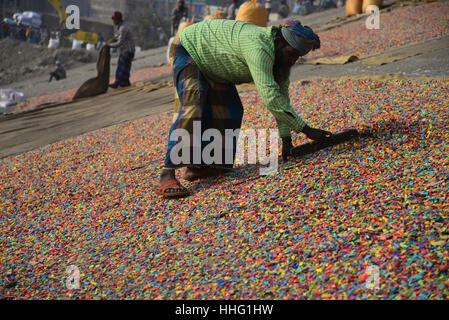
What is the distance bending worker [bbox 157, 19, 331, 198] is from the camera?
2697 mm

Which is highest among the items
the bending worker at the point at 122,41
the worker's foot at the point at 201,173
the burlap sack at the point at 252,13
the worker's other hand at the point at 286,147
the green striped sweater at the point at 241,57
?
the burlap sack at the point at 252,13

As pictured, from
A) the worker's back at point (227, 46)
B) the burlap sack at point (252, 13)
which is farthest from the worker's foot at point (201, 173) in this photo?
the burlap sack at point (252, 13)

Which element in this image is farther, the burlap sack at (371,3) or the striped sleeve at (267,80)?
the burlap sack at (371,3)

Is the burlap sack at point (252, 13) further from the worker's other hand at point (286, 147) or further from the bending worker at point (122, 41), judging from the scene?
the worker's other hand at point (286, 147)

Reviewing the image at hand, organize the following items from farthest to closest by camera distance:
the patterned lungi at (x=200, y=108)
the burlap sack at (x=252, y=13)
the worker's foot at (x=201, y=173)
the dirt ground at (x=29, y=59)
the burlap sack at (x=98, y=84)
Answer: the dirt ground at (x=29, y=59)
the burlap sack at (x=252, y=13)
the burlap sack at (x=98, y=84)
the worker's foot at (x=201, y=173)
the patterned lungi at (x=200, y=108)

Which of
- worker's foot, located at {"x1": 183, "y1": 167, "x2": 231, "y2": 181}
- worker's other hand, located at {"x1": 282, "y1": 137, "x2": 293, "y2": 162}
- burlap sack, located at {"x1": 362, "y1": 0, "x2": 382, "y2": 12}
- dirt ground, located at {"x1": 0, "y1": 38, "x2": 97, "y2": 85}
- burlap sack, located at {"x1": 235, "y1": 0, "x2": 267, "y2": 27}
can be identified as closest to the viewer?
worker's other hand, located at {"x1": 282, "y1": 137, "x2": 293, "y2": 162}

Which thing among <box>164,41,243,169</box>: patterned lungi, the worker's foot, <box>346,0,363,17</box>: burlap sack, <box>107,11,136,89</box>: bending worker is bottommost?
the worker's foot

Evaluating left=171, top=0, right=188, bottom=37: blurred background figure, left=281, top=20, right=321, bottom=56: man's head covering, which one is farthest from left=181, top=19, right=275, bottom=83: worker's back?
left=171, top=0, right=188, bottom=37: blurred background figure

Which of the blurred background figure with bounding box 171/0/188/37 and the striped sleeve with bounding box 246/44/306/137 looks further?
the blurred background figure with bounding box 171/0/188/37

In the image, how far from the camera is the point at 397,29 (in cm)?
889

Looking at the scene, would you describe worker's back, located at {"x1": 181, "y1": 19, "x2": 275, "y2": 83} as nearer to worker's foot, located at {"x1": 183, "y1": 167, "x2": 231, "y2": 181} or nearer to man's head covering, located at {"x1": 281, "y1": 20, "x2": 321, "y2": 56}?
man's head covering, located at {"x1": 281, "y1": 20, "x2": 321, "y2": 56}

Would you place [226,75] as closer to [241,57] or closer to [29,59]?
[241,57]

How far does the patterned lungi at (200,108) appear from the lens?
3.01 metres
